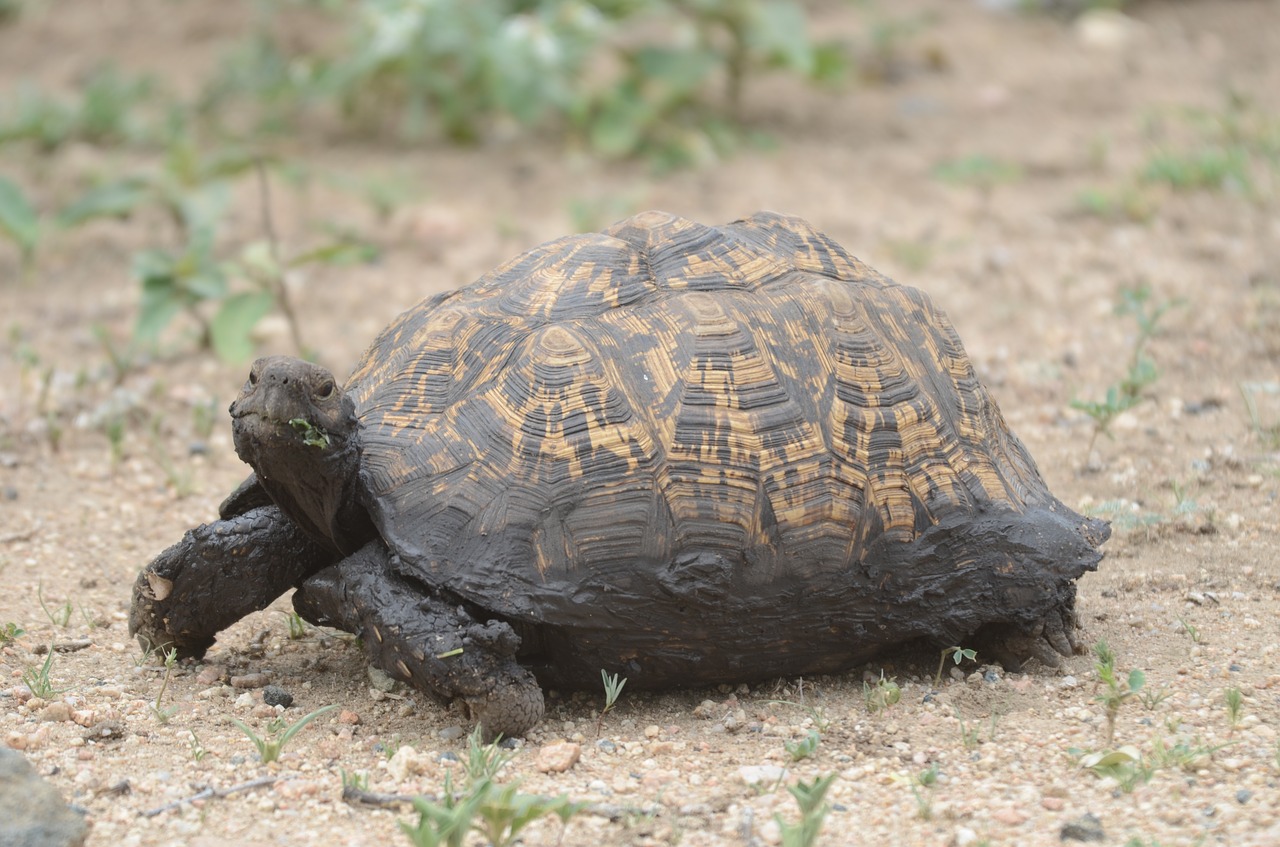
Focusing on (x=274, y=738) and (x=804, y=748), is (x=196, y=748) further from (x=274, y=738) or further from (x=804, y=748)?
(x=804, y=748)

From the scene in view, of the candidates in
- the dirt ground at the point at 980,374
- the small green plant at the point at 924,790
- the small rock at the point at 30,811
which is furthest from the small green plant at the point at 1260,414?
the small rock at the point at 30,811

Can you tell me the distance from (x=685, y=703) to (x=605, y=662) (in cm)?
36

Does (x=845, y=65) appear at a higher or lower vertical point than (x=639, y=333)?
higher

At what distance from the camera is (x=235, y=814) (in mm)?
3322

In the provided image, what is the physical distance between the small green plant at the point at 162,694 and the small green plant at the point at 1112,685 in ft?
8.35

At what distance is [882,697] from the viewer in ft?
13.0

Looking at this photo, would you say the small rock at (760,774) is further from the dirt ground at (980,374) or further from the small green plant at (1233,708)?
the small green plant at (1233,708)

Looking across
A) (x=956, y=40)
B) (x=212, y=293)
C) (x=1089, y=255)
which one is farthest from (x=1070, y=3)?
(x=212, y=293)

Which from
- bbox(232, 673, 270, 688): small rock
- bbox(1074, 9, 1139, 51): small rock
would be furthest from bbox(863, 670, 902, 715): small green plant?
bbox(1074, 9, 1139, 51): small rock

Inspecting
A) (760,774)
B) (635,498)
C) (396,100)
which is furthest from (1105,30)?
(760,774)

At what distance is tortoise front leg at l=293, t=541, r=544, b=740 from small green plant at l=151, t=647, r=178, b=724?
54 cm

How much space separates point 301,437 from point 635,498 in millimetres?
889

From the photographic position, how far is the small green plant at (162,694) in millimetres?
3820

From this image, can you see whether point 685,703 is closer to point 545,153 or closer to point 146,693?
point 146,693
